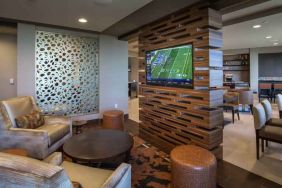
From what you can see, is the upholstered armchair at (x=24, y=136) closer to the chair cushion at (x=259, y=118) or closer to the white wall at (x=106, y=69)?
the white wall at (x=106, y=69)

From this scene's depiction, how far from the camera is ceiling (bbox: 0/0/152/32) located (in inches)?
117

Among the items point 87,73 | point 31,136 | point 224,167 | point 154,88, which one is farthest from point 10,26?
point 224,167

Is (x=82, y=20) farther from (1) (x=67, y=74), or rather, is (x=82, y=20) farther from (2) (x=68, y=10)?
(1) (x=67, y=74)

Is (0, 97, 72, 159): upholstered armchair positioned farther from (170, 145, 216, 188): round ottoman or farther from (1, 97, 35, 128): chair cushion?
(170, 145, 216, 188): round ottoman

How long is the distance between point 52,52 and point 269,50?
389 inches

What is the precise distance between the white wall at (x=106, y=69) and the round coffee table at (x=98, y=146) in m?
2.46

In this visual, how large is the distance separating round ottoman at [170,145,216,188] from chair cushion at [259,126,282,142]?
4.29ft

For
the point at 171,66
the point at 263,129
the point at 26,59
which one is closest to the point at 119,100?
the point at 26,59

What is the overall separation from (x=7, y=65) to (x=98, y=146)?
13.8 ft

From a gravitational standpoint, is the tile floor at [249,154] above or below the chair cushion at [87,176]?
below

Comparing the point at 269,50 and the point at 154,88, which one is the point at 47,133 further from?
the point at 269,50

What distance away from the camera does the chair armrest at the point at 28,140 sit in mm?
2672

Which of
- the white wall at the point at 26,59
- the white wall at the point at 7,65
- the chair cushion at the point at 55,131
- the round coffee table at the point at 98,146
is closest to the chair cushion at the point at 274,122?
the round coffee table at the point at 98,146

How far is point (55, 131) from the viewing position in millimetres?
3029
